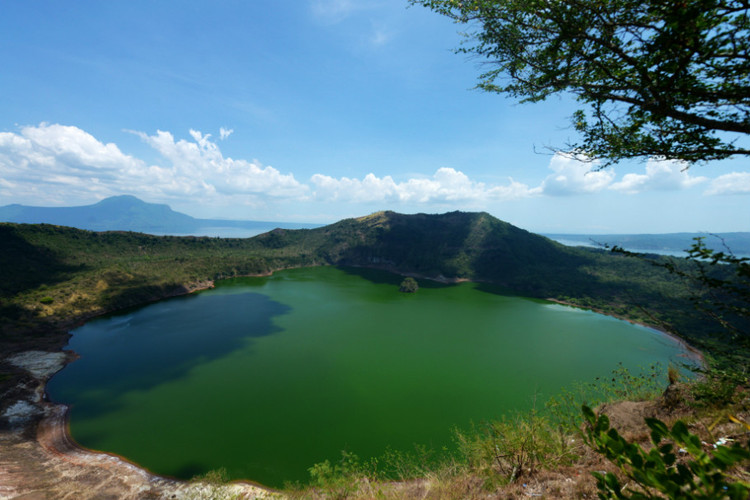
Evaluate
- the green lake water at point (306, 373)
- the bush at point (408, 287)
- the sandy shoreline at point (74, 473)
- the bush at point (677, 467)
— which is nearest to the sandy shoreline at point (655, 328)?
the green lake water at point (306, 373)

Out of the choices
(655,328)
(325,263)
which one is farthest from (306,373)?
(325,263)

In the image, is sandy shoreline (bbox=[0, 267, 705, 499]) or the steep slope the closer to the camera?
sandy shoreline (bbox=[0, 267, 705, 499])

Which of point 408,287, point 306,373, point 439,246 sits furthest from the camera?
point 439,246

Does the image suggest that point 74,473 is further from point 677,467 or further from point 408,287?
point 408,287

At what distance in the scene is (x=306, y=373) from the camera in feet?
90.0

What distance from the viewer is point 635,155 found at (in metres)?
5.88

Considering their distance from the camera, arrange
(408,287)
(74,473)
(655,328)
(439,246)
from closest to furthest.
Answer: (74,473), (655,328), (408,287), (439,246)

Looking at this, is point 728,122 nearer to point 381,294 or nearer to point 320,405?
point 320,405

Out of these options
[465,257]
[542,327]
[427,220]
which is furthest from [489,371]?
[427,220]

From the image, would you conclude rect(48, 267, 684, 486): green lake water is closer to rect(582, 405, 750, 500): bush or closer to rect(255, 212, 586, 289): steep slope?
rect(582, 405, 750, 500): bush

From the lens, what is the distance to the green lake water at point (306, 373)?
59.7 ft

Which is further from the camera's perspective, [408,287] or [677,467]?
[408,287]

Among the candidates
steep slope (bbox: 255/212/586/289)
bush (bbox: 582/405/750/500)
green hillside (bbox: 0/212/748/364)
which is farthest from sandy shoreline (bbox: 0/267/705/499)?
steep slope (bbox: 255/212/586/289)

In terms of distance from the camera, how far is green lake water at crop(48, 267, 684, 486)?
18203mm
